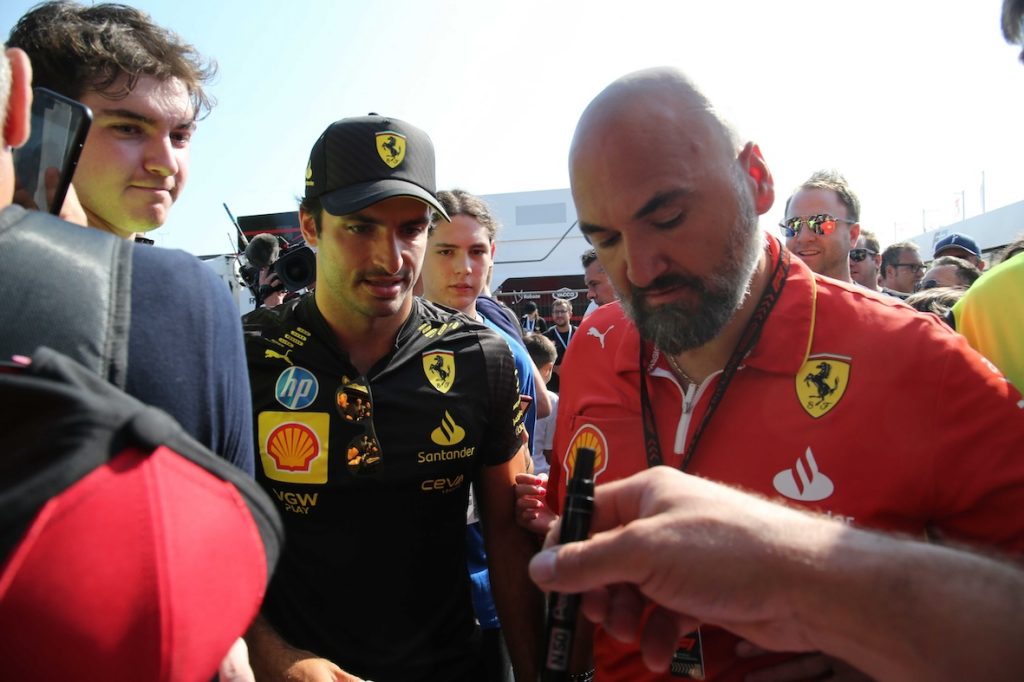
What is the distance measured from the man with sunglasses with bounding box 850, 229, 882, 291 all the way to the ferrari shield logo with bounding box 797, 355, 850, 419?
4223 millimetres

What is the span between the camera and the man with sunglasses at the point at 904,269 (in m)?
7.08

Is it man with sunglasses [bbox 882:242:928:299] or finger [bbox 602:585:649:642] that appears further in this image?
man with sunglasses [bbox 882:242:928:299]

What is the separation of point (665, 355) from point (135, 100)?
71.2 inches

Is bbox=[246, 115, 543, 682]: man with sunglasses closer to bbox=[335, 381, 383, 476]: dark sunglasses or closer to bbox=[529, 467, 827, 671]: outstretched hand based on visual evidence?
bbox=[335, 381, 383, 476]: dark sunglasses

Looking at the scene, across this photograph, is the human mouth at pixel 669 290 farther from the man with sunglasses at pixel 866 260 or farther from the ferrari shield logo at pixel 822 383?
the man with sunglasses at pixel 866 260

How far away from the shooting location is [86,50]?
1982 mm

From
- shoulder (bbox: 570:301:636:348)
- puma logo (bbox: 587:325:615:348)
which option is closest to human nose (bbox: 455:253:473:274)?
shoulder (bbox: 570:301:636:348)

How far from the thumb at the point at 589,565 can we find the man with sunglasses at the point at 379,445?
1082mm

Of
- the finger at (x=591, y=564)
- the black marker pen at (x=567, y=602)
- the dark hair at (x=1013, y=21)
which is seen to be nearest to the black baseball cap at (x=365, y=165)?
the black marker pen at (x=567, y=602)

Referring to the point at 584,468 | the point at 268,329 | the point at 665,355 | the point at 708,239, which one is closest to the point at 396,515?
the point at 268,329

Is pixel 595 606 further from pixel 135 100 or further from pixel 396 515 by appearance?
pixel 135 100

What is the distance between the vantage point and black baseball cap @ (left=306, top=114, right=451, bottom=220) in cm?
223

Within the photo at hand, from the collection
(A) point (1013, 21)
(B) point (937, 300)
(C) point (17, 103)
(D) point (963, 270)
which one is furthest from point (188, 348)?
(D) point (963, 270)

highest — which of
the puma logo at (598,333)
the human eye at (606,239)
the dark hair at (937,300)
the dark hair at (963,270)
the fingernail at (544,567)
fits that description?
the human eye at (606,239)
